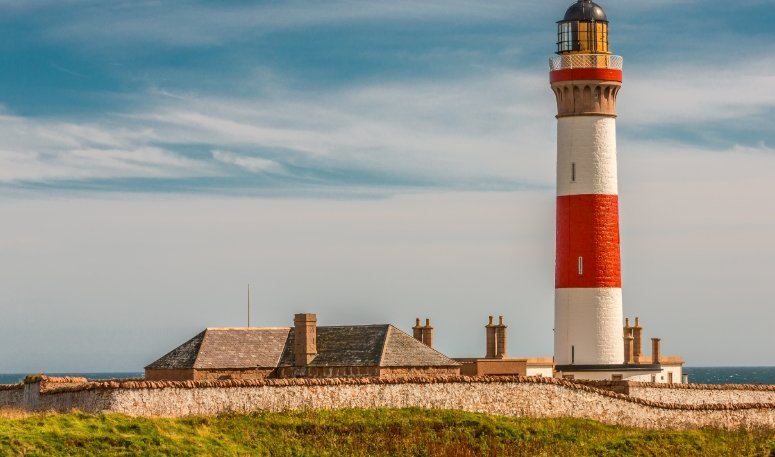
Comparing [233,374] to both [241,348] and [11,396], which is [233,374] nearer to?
[241,348]

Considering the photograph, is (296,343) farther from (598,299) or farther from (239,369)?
(598,299)

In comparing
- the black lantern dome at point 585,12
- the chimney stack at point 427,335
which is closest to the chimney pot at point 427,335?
the chimney stack at point 427,335

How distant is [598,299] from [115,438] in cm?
2352

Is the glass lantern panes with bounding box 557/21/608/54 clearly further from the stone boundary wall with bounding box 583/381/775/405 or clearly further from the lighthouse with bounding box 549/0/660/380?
the stone boundary wall with bounding box 583/381/775/405

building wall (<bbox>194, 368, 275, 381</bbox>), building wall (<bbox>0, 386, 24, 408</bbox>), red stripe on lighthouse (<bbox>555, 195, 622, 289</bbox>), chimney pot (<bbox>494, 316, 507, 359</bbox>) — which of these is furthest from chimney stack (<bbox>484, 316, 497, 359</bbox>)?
building wall (<bbox>0, 386, 24, 408</bbox>)

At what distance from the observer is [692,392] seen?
176ft

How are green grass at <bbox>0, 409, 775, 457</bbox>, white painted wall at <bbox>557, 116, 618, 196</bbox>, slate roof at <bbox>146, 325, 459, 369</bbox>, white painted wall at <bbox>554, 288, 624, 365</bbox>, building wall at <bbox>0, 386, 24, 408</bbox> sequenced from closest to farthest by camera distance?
green grass at <bbox>0, 409, 775, 457</bbox> < building wall at <bbox>0, 386, 24, 408</bbox> < slate roof at <bbox>146, 325, 459, 369</bbox> < white painted wall at <bbox>557, 116, 618, 196</bbox> < white painted wall at <bbox>554, 288, 624, 365</bbox>

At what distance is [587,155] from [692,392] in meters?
9.83

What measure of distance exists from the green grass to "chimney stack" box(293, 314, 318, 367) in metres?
→ 10.6

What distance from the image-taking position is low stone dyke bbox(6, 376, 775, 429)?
1641 inches

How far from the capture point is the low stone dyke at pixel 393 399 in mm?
41688

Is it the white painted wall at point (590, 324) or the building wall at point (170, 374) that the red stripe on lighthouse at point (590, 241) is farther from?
the building wall at point (170, 374)

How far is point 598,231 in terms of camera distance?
5500 centimetres

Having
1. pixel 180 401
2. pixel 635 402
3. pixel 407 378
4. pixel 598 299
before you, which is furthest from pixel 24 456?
pixel 598 299
